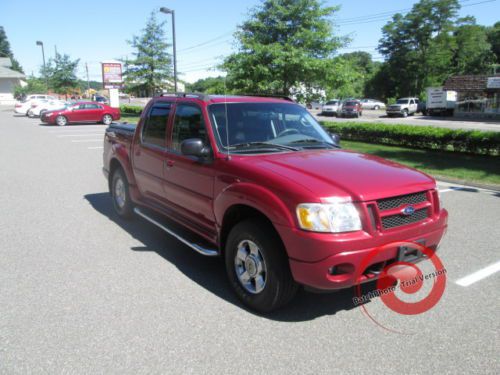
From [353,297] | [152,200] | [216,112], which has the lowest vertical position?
[353,297]

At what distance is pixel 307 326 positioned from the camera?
3.51 meters

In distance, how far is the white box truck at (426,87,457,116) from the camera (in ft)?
142

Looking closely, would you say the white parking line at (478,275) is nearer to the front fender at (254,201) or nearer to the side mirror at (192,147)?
the front fender at (254,201)

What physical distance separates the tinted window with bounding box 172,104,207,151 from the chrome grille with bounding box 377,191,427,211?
190 cm

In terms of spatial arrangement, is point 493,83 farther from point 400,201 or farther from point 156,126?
point 400,201

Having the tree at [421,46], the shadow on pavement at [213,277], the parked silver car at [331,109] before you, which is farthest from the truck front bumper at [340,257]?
the tree at [421,46]

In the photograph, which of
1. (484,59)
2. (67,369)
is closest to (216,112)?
(67,369)

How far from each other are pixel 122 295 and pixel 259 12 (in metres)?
14.4

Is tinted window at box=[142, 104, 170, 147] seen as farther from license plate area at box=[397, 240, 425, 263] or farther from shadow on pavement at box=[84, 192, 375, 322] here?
license plate area at box=[397, 240, 425, 263]

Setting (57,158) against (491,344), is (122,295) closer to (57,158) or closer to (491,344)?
(491,344)

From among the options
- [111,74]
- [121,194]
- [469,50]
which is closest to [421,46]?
[469,50]

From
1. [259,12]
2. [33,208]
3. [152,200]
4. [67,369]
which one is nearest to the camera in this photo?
[67,369]

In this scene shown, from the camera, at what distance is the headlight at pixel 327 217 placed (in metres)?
3.21

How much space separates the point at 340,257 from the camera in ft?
10.4
